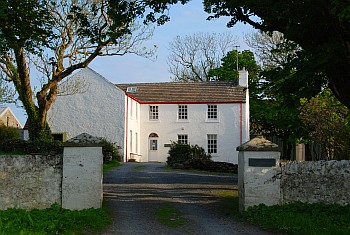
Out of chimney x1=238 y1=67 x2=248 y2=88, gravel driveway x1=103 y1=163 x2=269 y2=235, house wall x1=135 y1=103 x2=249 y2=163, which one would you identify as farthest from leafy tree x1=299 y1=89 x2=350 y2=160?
chimney x1=238 y1=67 x2=248 y2=88

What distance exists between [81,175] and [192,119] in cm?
3252

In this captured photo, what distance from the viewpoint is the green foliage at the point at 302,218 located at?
11.0 m

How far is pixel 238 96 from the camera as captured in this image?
4478 cm

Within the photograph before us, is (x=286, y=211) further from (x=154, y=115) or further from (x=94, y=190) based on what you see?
(x=154, y=115)

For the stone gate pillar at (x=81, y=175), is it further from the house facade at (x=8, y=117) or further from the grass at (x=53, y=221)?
the house facade at (x=8, y=117)

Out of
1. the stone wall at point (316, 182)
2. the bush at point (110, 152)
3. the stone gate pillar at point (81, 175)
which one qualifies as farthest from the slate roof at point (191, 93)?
the stone gate pillar at point (81, 175)

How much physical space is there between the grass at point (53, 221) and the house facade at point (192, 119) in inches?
1214

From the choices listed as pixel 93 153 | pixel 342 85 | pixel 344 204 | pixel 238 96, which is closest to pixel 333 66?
pixel 342 85

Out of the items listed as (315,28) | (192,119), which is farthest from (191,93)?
(315,28)

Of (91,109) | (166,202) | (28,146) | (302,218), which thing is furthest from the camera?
(91,109)

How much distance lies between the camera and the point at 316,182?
12781mm

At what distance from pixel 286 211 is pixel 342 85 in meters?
4.73

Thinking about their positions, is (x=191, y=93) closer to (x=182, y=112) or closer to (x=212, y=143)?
(x=182, y=112)

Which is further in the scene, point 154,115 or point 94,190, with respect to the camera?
point 154,115
